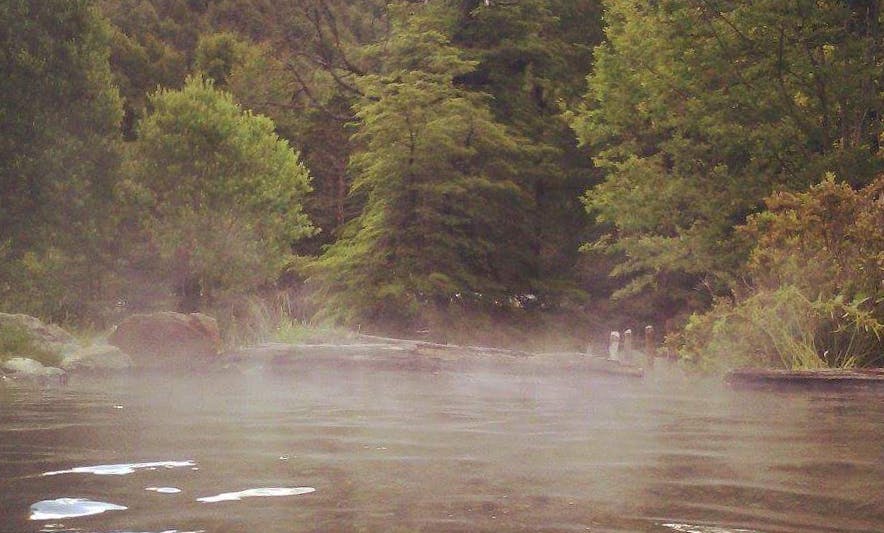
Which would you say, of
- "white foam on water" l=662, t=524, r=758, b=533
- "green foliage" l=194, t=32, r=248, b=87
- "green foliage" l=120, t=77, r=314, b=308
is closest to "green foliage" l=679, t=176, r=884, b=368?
"white foam on water" l=662, t=524, r=758, b=533

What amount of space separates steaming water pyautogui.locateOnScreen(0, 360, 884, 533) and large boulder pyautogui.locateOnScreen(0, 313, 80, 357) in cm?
741

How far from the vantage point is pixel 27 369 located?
20.6 m

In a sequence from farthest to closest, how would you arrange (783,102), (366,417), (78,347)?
(783,102) < (78,347) < (366,417)

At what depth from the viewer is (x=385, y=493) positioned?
22.4ft

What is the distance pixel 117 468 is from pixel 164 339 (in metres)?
19.5

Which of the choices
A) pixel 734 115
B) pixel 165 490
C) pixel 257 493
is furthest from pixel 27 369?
pixel 734 115

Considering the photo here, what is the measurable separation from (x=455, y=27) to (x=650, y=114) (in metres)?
11.2

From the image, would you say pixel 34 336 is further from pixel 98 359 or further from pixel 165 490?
pixel 165 490

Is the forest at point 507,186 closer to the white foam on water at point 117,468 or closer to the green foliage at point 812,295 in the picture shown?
the green foliage at point 812,295

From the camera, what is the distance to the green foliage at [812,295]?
1945 cm

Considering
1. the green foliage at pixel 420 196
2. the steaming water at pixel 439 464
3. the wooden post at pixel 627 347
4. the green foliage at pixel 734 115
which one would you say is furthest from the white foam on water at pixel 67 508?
the green foliage at pixel 420 196

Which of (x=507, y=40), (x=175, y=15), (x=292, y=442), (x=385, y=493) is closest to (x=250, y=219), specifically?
(x=507, y=40)

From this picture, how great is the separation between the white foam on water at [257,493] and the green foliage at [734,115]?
19.0 metres

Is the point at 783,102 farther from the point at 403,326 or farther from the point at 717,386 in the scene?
the point at 403,326
